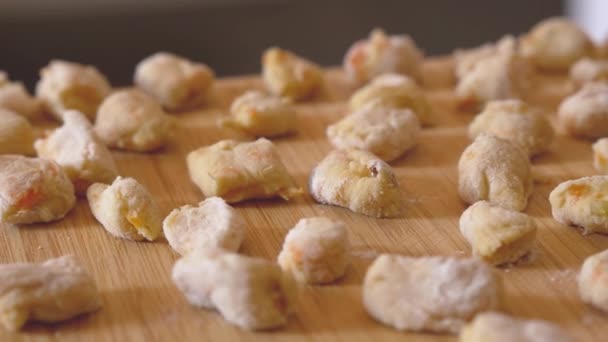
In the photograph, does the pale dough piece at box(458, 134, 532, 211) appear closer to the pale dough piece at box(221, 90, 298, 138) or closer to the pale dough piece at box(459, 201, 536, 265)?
the pale dough piece at box(459, 201, 536, 265)

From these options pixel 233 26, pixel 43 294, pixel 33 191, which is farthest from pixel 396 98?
pixel 233 26

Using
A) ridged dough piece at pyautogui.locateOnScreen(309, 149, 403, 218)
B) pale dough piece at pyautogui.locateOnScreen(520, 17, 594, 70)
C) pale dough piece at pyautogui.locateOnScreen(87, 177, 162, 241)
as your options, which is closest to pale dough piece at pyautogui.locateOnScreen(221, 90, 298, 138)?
ridged dough piece at pyautogui.locateOnScreen(309, 149, 403, 218)

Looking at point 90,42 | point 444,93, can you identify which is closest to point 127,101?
point 444,93

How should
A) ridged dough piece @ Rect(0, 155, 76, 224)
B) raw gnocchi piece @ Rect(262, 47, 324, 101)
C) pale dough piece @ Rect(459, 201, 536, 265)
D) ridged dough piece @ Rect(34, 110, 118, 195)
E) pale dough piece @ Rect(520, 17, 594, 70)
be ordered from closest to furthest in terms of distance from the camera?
pale dough piece @ Rect(459, 201, 536, 265) → ridged dough piece @ Rect(0, 155, 76, 224) → ridged dough piece @ Rect(34, 110, 118, 195) → raw gnocchi piece @ Rect(262, 47, 324, 101) → pale dough piece @ Rect(520, 17, 594, 70)

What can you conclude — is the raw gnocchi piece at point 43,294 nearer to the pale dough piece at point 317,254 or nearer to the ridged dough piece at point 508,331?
the pale dough piece at point 317,254

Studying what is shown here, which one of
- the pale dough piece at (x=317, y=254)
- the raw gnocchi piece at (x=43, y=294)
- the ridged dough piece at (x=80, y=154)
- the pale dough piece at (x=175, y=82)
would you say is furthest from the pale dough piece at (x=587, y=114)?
the raw gnocchi piece at (x=43, y=294)

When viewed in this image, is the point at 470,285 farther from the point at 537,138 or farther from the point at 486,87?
the point at 486,87

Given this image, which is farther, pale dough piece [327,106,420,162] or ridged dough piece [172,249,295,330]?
pale dough piece [327,106,420,162]
